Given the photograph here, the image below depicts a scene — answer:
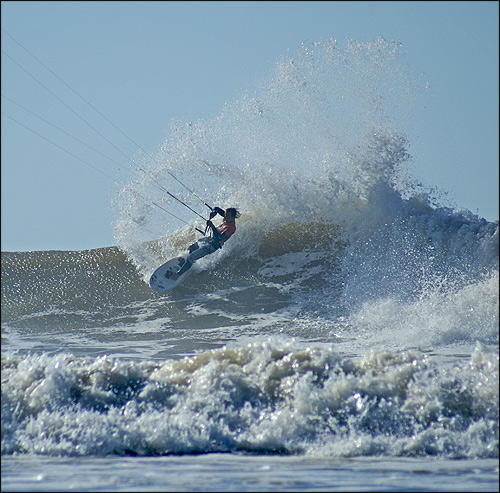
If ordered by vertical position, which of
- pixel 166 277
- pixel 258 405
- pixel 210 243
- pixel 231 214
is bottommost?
pixel 258 405

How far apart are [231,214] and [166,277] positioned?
1643 mm

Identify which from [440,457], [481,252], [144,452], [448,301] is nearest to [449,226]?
[481,252]

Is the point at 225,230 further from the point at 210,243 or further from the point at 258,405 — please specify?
the point at 258,405

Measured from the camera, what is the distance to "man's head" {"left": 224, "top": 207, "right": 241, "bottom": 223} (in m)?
11.6

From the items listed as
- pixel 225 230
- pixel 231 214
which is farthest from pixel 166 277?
pixel 231 214

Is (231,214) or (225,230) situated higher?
(231,214)

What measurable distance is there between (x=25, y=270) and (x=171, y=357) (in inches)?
230

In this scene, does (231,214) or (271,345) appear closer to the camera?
(271,345)

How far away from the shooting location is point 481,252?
33.4ft

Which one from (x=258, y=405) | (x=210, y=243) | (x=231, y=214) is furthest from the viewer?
(x=210, y=243)

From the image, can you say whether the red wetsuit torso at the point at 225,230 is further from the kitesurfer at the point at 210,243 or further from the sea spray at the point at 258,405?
the sea spray at the point at 258,405

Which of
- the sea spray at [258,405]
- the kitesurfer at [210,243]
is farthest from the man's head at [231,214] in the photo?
the sea spray at [258,405]

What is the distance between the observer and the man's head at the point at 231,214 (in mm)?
11633

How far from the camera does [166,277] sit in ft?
38.8
